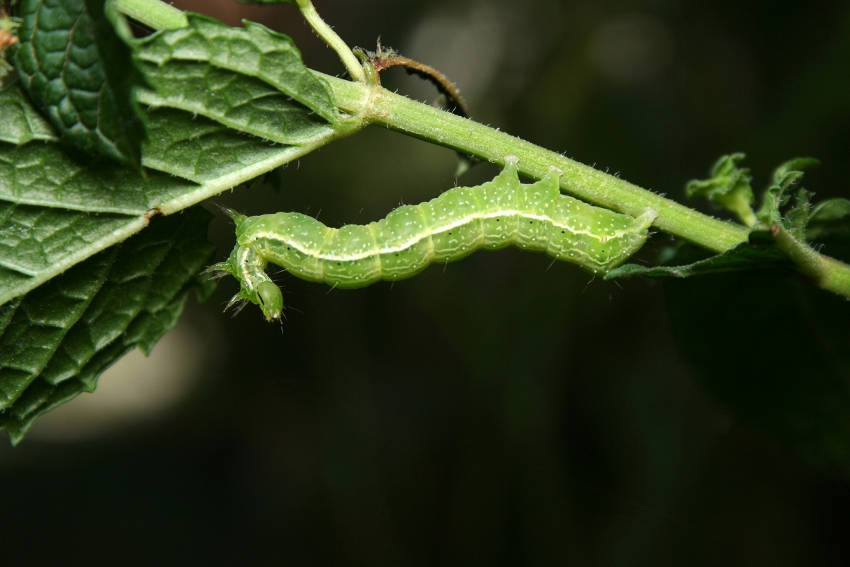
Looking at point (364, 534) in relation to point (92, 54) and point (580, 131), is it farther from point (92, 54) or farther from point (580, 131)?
point (92, 54)

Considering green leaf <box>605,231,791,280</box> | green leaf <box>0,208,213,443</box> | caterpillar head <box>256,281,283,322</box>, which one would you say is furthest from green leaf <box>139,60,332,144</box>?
green leaf <box>605,231,791,280</box>

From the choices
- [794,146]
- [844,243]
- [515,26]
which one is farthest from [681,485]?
[515,26]

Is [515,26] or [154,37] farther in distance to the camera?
[515,26]

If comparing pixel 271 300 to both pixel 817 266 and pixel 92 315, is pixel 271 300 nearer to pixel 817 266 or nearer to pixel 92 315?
pixel 92 315

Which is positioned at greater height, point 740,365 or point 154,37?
point 740,365

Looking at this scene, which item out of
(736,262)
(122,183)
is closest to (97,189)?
(122,183)

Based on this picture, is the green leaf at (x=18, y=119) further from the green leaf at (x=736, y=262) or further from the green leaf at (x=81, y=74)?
the green leaf at (x=736, y=262)
